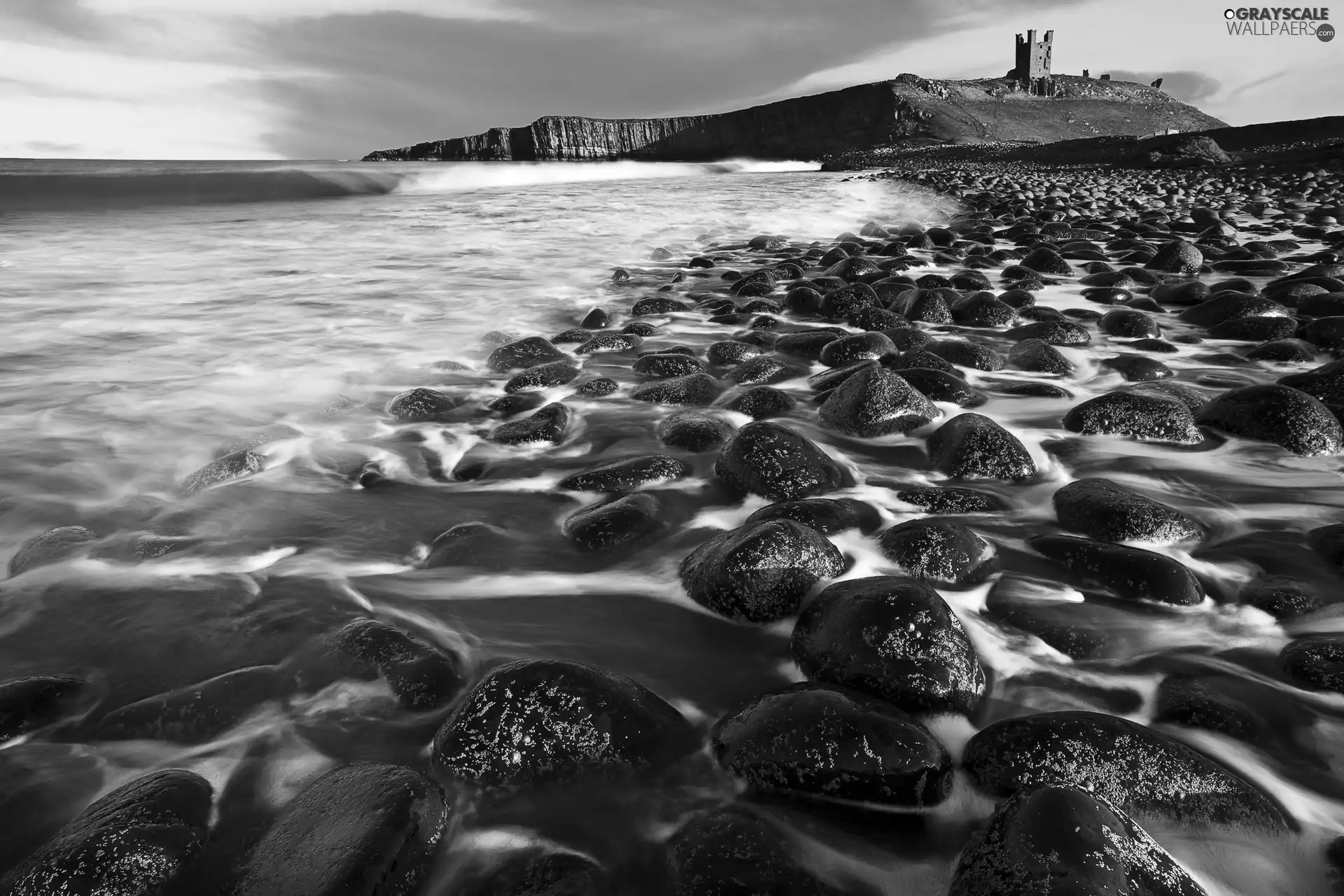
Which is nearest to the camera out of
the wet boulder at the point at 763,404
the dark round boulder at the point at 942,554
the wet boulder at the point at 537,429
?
the dark round boulder at the point at 942,554

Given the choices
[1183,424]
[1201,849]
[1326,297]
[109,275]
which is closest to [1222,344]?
[1326,297]

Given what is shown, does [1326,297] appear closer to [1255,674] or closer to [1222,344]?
[1222,344]

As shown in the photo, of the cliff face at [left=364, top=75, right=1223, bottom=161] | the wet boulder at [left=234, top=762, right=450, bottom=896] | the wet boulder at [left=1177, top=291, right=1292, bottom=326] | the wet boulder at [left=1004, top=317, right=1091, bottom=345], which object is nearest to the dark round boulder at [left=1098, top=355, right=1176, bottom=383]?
the wet boulder at [left=1004, top=317, right=1091, bottom=345]

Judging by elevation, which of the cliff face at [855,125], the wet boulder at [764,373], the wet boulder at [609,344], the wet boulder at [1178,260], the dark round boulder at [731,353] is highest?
the cliff face at [855,125]

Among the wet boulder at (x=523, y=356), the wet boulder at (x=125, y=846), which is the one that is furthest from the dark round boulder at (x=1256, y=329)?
the wet boulder at (x=125, y=846)

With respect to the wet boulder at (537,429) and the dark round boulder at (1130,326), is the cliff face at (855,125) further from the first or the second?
the wet boulder at (537,429)

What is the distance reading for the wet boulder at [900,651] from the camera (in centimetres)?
127

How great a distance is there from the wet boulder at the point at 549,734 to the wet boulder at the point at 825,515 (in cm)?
75

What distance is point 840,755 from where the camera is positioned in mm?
1090

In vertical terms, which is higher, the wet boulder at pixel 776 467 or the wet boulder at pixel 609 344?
the wet boulder at pixel 609 344

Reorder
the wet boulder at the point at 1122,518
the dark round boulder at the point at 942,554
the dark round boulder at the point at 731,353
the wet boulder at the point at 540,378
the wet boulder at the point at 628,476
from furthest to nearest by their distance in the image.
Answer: the dark round boulder at the point at 731,353, the wet boulder at the point at 540,378, the wet boulder at the point at 628,476, the wet boulder at the point at 1122,518, the dark round boulder at the point at 942,554

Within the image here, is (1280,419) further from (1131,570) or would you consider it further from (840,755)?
(840,755)

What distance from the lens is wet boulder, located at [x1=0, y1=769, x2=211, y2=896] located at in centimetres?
95

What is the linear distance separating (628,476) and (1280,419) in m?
2.09
